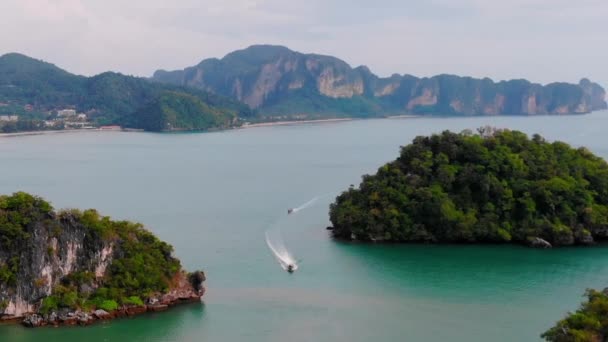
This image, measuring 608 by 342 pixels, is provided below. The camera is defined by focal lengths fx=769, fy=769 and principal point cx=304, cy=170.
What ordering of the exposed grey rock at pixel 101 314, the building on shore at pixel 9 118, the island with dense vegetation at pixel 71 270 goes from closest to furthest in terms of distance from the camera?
the island with dense vegetation at pixel 71 270, the exposed grey rock at pixel 101 314, the building on shore at pixel 9 118

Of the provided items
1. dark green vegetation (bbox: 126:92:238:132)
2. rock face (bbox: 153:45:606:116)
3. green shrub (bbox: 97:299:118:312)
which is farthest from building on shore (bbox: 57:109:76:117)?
green shrub (bbox: 97:299:118:312)

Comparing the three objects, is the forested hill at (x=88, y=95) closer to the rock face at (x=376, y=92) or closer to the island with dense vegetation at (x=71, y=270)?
the rock face at (x=376, y=92)

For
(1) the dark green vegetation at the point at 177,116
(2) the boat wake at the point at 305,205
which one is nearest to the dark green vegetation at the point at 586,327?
(2) the boat wake at the point at 305,205

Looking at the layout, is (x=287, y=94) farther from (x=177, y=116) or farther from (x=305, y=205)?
(x=305, y=205)

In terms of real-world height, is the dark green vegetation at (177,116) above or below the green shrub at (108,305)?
above

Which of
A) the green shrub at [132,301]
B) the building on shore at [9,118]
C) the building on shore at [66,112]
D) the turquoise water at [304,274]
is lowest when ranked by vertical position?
the turquoise water at [304,274]

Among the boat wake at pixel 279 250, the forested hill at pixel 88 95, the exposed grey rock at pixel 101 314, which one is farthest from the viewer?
the forested hill at pixel 88 95
